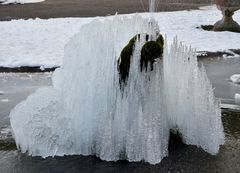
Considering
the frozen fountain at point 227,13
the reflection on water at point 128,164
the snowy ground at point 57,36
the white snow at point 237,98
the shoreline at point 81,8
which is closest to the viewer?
the reflection on water at point 128,164

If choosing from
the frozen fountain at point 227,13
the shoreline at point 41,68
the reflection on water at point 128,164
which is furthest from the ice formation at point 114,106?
the frozen fountain at point 227,13

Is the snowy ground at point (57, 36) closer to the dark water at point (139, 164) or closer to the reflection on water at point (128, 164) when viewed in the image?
the dark water at point (139, 164)

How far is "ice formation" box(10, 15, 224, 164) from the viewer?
527cm

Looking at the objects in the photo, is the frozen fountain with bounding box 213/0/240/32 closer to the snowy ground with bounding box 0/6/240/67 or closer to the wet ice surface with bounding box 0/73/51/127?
the snowy ground with bounding box 0/6/240/67

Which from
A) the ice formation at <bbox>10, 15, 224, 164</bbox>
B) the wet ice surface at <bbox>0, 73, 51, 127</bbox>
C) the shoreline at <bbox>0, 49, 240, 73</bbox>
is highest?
the ice formation at <bbox>10, 15, 224, 164</bbox>

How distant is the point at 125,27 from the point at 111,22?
160mm

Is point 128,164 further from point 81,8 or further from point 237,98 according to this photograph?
point 81,8

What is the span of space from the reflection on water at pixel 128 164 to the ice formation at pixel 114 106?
4.1 inches

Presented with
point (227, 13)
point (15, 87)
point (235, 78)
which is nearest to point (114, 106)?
point (15, 87)

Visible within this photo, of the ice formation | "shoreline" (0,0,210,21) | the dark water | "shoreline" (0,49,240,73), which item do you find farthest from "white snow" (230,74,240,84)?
"shoreline" (0,0,210,21)

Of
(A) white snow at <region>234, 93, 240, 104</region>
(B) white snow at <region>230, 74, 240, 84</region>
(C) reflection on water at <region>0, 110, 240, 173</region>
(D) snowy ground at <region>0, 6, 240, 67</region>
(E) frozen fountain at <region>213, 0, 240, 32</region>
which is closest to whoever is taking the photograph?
(C) reflection on water at <region>0, 110, 240, 173</region>

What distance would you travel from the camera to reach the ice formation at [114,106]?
527 centimetres

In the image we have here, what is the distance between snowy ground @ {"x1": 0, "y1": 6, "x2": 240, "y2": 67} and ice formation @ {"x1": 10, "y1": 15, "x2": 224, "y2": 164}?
6165 mm

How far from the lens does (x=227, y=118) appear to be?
6.72 m
